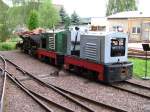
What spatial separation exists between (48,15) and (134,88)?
53.6m

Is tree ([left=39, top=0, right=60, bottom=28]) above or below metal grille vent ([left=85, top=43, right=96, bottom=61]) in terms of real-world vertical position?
above

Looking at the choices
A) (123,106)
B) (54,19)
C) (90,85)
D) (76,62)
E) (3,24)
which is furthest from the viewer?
(54,19)

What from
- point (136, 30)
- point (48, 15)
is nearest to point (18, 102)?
point (136, 30)

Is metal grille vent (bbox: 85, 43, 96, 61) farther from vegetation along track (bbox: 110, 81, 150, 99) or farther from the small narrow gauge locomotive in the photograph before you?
vegetation along track (bbox: 110, 81, 150, 99)

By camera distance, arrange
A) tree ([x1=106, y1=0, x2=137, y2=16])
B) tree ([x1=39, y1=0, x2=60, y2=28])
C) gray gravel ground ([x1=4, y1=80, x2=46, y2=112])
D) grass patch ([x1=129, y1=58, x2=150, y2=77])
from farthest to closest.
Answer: tree ([x1=106, y1=0, x2=137, y2=16])
tree ([x1=39, y1=0, x2=60, y2=28])
grass patch ([x1=129, y1=58, x2=150, y2=77])
gray gravel ground ([x1=4, y1=80, x2=46, y2=112])

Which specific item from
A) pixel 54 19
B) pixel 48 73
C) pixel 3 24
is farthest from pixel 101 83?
pixel 54 19

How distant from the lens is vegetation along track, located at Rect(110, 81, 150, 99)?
1173 cm

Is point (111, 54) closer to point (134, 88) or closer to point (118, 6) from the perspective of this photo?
point (134, 88)

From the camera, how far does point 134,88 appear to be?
1288cm

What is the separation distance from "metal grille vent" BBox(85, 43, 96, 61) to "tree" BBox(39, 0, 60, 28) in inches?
1938

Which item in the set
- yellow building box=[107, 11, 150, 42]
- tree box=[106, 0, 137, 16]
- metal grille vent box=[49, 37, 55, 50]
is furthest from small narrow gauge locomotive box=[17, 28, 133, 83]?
tree box=[106, 0, 137, 16]

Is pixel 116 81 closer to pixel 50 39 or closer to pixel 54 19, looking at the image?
pixel 50 39

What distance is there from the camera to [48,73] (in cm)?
1628

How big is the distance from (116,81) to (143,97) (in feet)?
7.71
